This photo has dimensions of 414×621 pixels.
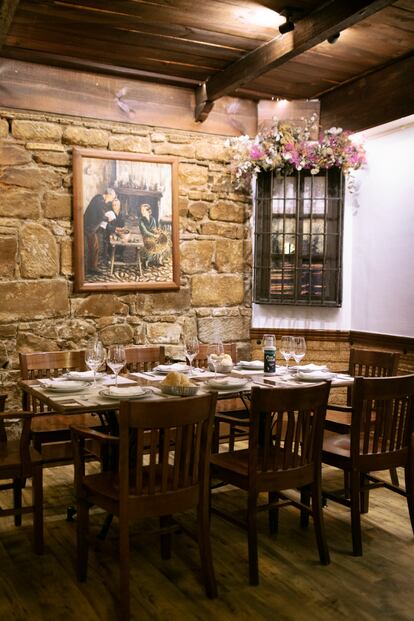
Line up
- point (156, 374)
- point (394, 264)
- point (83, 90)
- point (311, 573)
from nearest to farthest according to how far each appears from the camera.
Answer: point (311, 573), point (156, 374), point (83, 90), point (394, 264)

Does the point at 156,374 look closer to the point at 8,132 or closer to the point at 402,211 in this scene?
the point at 8,132

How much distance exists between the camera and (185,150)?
5.51 metres

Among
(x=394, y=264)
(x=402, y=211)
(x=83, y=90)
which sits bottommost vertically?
(x=394, y=264)

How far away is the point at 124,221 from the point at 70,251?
515 mm

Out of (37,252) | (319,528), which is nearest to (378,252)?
(37,252)

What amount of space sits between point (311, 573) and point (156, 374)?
1515 mm

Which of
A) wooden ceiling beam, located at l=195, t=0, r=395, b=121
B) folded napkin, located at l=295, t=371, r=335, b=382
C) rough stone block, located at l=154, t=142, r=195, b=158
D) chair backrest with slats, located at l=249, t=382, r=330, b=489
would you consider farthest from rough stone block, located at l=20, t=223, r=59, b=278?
chair backrest with slats, located at l=249, t=382, r=330, b=489

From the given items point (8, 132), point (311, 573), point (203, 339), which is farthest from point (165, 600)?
point (8, 132)

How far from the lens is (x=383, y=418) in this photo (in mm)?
3234

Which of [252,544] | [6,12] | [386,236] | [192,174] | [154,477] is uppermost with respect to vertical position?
[6,12]

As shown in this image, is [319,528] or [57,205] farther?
[57,205]

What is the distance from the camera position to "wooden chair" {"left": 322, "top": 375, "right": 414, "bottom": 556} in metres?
3.12

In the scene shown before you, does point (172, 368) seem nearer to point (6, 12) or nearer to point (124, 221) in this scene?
point (124, 221)

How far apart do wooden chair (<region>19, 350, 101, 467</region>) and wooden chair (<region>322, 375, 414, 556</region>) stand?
1.52m
